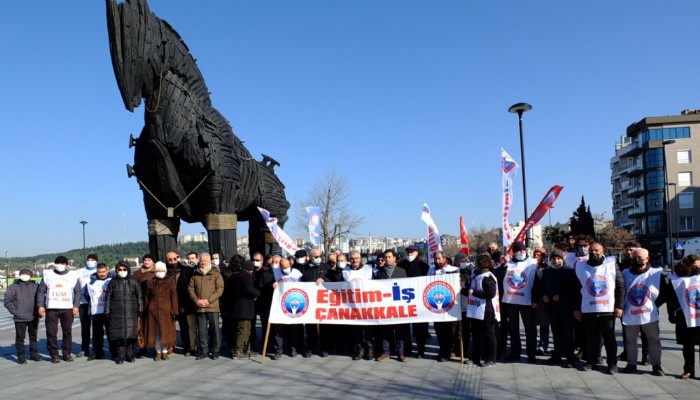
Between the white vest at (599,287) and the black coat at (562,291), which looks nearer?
the white vest at (599,287)

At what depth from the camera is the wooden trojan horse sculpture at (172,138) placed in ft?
33.8

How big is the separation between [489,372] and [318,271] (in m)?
3.44

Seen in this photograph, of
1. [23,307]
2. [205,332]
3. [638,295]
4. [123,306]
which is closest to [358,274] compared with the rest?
[205,332]

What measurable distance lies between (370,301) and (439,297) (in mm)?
1142

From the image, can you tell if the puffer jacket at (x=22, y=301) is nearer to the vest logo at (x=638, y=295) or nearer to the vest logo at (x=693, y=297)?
the vest logo at (x=638, y=295)

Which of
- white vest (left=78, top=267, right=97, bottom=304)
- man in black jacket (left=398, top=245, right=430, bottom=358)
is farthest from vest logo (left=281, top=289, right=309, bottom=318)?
white vest (left=78, top=267, right=97, bottom=304)

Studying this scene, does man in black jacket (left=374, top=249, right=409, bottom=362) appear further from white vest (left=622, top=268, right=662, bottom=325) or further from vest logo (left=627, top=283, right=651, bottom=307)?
vest logo (left=627, top=283, right=651, bottom=307)

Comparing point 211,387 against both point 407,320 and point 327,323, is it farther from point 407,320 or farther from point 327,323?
point 407,320

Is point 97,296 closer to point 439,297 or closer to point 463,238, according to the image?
point 439,297

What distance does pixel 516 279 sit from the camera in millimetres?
9031

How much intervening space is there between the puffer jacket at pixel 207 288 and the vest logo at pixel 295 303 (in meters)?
1.16

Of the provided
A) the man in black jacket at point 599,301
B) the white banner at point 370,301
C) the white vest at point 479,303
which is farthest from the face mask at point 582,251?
the white banner at point 370,301

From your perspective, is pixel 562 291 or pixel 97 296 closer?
pixel 562 291

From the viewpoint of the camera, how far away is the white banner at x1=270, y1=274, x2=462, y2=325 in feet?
30.1
